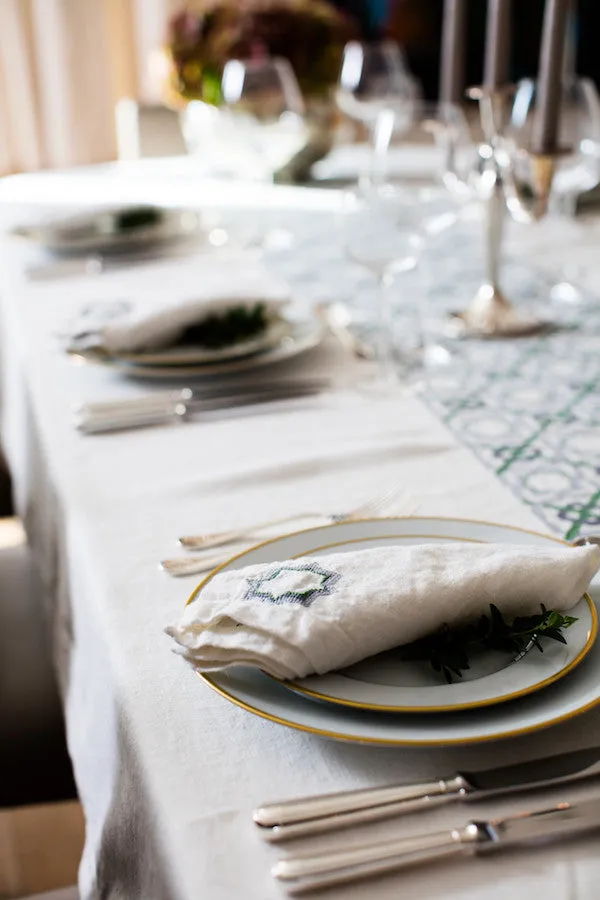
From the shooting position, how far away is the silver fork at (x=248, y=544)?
745mm

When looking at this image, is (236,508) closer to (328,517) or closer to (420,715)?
(328,517)

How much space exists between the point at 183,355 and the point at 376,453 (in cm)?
26

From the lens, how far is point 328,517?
0.81 metres

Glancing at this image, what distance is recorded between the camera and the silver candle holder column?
1.22 meters

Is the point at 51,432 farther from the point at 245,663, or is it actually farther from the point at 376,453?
the point at 245,663

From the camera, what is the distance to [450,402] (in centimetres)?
105

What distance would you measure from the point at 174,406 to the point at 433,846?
0.62 meters

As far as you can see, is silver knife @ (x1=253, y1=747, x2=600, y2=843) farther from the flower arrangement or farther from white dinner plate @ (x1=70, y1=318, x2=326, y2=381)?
the flower arrangement

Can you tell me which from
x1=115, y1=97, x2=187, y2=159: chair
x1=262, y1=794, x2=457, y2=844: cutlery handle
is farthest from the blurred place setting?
x1=115, y1=97, x2=187, y2=159: chair

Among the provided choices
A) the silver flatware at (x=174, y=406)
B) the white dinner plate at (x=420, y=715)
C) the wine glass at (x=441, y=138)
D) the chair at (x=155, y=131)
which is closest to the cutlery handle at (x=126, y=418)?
the silver flatware at (x=174, y=406)

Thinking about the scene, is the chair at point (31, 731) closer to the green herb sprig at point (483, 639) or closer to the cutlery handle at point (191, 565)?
the cutlery handle at point (191, 565)

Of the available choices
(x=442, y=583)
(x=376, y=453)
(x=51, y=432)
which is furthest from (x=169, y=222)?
(x=442, y=583)

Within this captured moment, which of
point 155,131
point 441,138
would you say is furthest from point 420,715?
point 155,131

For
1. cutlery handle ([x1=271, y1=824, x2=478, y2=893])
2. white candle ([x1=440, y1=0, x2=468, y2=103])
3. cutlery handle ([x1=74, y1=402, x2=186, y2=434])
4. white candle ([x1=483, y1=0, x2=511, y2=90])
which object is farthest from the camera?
white candle ([x1=440, y1=0, x2=468, y2=103])
